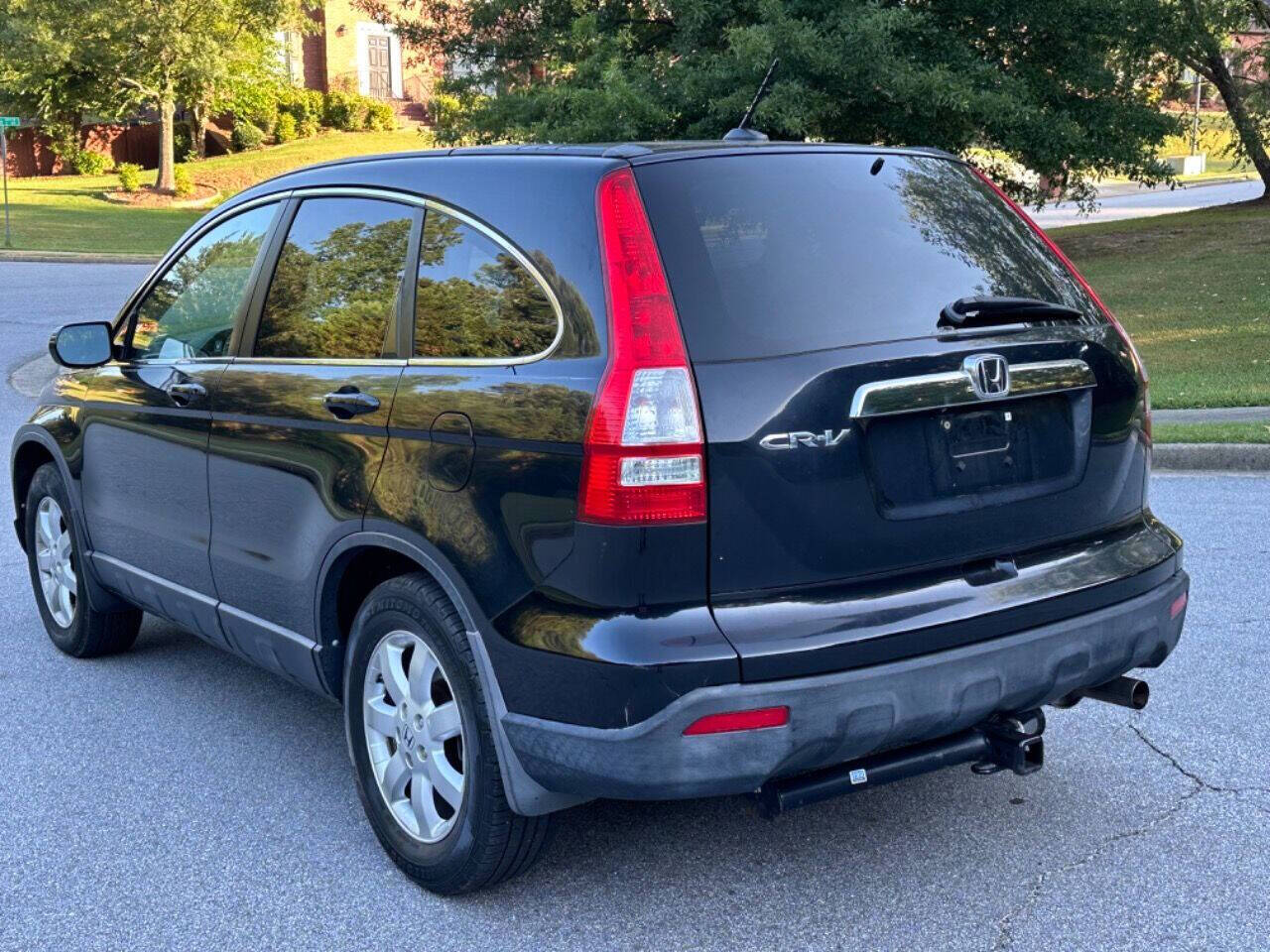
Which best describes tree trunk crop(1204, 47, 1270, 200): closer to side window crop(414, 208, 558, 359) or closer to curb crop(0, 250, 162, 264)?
curb crop(0, 250, 162, 264)

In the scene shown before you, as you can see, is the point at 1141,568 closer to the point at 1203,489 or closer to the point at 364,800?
the point at 364,800

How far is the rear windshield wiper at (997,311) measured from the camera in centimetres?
350

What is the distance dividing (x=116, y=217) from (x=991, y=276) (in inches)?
1460

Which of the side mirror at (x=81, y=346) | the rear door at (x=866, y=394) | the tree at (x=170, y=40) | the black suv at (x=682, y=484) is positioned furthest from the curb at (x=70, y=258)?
the rear door at (x=866, y=394)

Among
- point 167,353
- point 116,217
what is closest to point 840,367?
point 167,353

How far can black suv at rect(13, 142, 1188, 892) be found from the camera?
3082 millimetres

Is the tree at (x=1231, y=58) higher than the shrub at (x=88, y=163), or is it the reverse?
the tree at (x=1231, y=58)

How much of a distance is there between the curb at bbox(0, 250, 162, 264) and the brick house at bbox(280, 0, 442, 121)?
2692 cm

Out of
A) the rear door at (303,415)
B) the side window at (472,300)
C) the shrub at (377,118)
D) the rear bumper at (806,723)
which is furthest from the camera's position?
the shrub at (377,118)

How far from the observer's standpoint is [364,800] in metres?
3.92

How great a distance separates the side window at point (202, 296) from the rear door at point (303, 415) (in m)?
0.20

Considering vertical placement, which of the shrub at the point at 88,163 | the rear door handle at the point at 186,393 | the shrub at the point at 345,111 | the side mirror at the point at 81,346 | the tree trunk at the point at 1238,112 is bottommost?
the rear door handle at the point at 186,393

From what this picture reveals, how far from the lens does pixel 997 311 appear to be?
11.7ft

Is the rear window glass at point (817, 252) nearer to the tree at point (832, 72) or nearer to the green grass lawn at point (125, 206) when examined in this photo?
the tree at point (832, 72)
